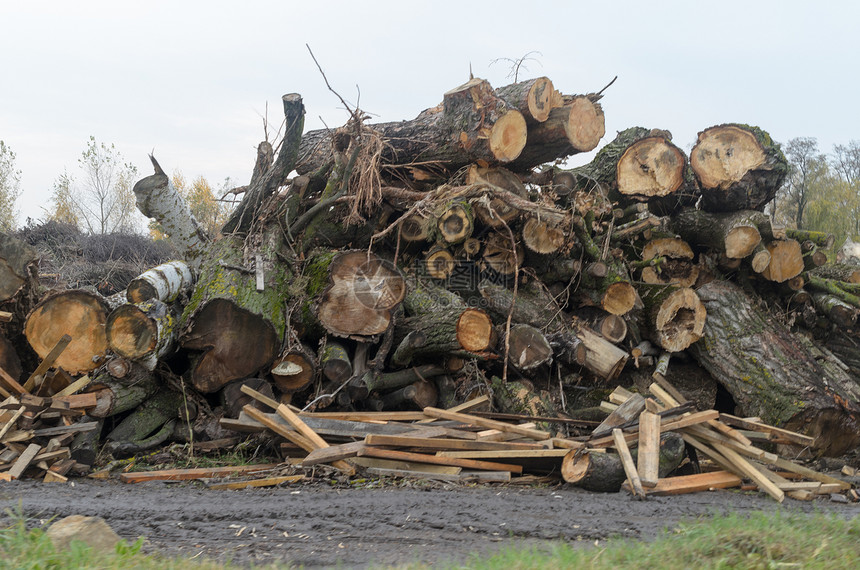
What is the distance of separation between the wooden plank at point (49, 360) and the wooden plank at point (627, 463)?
4.80 meters

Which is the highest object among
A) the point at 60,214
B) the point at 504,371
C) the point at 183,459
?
the point at 60,214

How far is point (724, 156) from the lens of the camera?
26.4 feet

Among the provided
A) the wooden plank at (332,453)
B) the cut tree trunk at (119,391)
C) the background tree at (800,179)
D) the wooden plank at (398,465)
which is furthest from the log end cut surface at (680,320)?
the background tree at (800,179)

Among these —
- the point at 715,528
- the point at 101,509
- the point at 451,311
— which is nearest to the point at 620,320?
the point at 451,311

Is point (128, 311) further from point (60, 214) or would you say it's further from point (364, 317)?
point (60, 214)

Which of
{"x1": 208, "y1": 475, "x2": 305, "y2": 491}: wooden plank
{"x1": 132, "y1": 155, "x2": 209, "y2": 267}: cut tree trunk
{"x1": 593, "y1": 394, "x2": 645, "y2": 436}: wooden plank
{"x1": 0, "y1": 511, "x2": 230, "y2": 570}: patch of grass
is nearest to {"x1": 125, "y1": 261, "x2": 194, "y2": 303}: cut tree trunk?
{"x1": 132, "y1": 155, "x2": 209, "y2": 267}: cut tree trunk

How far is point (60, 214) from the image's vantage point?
30.6 m

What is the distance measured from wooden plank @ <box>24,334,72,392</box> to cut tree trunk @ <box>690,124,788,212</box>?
7391mm

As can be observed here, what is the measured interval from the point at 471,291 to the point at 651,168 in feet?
9.46

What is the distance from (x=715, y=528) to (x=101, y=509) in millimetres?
3598

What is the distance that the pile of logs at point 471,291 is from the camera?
6.19 meters

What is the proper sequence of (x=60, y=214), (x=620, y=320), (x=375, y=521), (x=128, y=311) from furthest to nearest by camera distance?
(x=60, y=214) < (x=620, y=320) < (x=128, y=311) < (x=375, y=521)

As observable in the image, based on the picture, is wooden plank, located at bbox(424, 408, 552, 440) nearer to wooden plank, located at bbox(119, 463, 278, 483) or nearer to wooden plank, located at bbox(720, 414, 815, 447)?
wooden plank, located at bbox(119, 463, 278, 483)

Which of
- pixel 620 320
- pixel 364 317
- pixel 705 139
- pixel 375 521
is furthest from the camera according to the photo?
pixel 705 139
